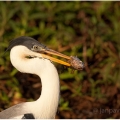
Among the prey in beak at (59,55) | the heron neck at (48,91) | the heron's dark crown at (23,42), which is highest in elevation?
the heron's dark crown at (23,42)

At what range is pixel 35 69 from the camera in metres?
4.38

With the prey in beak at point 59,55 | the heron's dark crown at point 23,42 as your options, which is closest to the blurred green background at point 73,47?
the prey in beak at point 59,55

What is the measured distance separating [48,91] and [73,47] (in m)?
2.58

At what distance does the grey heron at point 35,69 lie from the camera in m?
4.38

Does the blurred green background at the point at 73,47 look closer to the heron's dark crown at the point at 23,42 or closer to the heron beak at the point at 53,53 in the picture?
the heron beak at the point at 53,53

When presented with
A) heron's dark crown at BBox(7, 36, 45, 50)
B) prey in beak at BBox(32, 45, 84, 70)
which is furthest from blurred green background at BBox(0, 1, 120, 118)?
heron's dark crown at BBox(7, 36, 45, 50)

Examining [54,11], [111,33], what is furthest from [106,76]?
[54,11]

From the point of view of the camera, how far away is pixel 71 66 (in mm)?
4457

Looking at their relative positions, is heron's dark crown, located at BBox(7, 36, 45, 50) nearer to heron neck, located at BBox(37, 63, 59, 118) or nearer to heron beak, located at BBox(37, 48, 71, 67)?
heron beak, located at BBox(37, 48, 71, 67)

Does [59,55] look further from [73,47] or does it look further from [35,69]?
[73,47]

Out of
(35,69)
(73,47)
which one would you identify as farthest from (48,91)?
(73,47)

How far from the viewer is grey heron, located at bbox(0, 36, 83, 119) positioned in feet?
14.4

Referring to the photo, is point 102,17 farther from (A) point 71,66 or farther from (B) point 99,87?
(A) point 71,66

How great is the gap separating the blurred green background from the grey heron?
1404 millimetres
